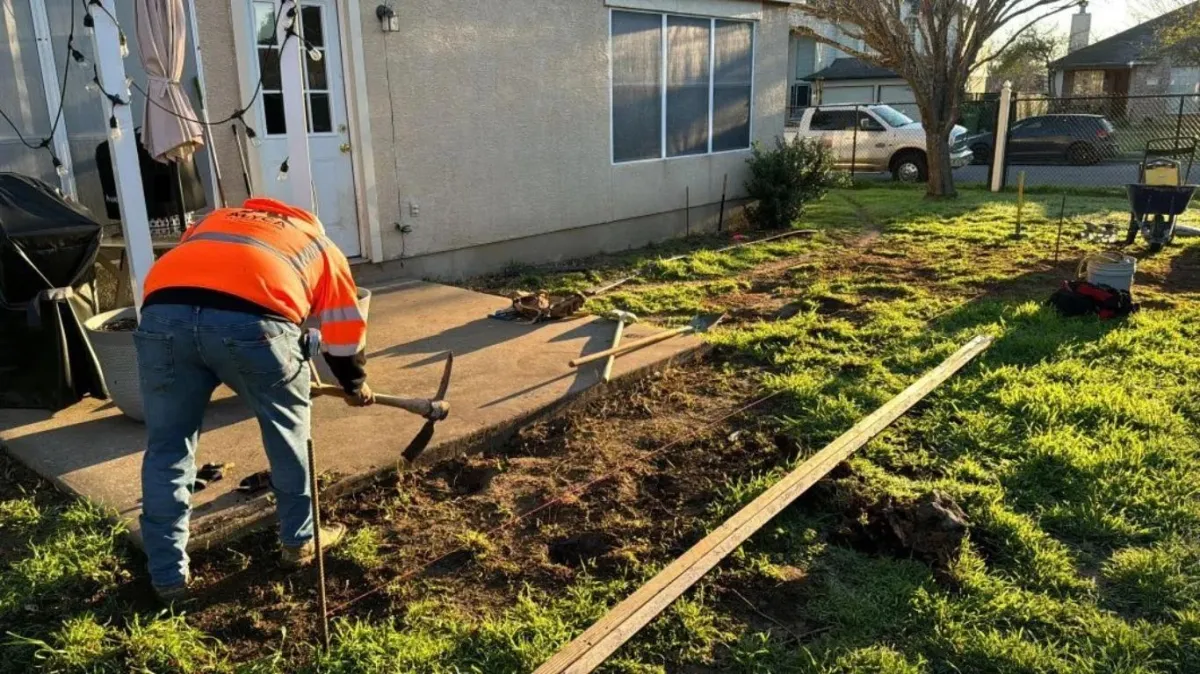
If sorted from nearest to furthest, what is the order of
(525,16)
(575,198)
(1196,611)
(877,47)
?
(1196,611) < (525,16) < (575,198) < (877,47)

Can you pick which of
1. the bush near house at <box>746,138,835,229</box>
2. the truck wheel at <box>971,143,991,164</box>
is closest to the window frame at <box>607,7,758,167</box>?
the bush near house at <box>746,138,835,229</box>

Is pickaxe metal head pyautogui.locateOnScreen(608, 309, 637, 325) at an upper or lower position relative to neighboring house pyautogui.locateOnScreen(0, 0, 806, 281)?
lower

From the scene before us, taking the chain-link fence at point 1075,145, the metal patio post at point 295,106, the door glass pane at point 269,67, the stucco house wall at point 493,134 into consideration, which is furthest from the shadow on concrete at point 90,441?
the chain-link fence at point 1075,145

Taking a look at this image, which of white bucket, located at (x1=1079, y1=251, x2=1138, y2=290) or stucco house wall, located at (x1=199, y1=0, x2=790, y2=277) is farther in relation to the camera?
stucco house wall, located at (x1=199, y1=0, x2=790, y2=277)

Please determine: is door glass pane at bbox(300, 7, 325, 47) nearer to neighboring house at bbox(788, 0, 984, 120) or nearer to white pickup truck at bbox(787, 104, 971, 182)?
white pickup truck at bbox(787, 104, 971, 182)

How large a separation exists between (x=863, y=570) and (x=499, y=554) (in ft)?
4.72

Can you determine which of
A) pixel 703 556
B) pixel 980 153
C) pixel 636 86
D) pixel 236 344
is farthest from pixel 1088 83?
pixel 236 344

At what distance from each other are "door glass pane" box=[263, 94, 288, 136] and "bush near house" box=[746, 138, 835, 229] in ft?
21.8

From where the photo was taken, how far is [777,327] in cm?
645

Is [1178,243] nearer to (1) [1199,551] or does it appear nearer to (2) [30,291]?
(1) [1199,551]

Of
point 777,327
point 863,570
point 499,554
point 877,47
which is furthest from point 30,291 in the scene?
point 877,47

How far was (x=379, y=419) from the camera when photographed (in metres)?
4.36

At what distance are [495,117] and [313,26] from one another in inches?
76.3

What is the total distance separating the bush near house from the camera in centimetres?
1138
